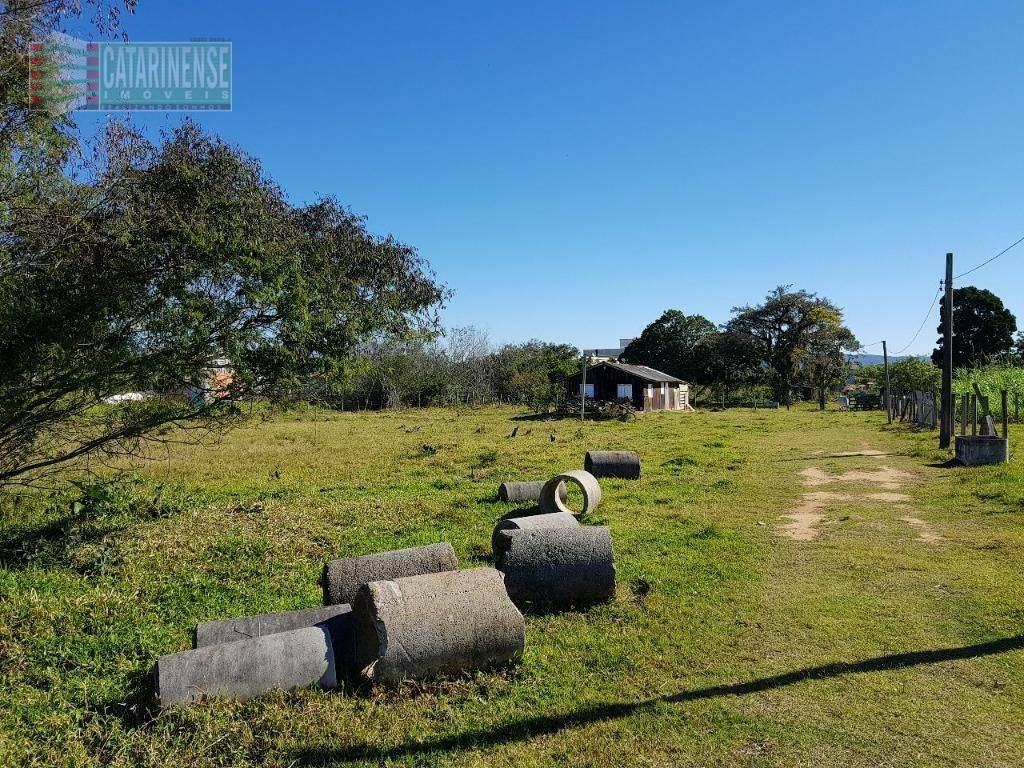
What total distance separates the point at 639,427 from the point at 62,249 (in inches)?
972

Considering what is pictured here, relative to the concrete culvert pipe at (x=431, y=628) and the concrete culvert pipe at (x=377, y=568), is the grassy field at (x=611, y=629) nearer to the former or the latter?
the concrete culvert pipe at (x=431, y=628)

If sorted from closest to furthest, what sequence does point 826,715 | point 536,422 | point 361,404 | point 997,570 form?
point 826,715 < point 997,570 < point 536,422 < point 361,404

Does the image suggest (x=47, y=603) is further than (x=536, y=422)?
No

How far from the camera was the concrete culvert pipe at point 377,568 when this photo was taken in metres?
6.58

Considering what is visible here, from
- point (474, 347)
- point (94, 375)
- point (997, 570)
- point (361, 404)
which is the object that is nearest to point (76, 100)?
point (94, 375)

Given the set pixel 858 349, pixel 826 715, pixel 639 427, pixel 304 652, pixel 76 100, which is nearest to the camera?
pixel 826 715

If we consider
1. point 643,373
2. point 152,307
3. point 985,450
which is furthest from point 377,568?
point 643,373

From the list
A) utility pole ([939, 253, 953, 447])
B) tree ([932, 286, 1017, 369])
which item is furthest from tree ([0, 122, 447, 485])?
tree ([932, 286, 1017, 369])

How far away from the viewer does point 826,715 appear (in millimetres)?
4781

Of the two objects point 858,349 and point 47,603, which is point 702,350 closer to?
point 858,349

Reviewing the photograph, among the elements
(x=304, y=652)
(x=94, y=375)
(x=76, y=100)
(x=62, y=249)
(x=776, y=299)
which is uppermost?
(x=776, y=299)

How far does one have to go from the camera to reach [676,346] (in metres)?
61.9

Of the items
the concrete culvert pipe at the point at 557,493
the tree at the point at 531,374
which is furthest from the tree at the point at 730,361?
the concrete culvert pipe at the point at 557,493

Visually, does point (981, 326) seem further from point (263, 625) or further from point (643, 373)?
point (263, 625)
